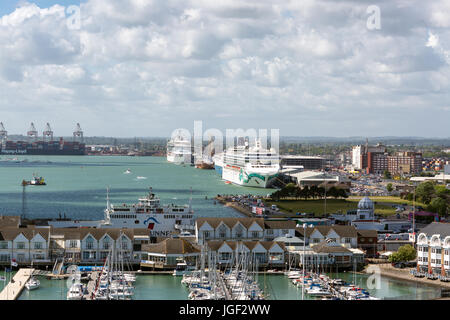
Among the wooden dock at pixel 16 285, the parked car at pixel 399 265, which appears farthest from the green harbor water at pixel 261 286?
the parked car at pixel 399 265

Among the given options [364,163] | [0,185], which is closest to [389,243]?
[0,185]

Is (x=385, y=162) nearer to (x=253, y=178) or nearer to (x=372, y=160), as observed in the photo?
(x=372, y=160)

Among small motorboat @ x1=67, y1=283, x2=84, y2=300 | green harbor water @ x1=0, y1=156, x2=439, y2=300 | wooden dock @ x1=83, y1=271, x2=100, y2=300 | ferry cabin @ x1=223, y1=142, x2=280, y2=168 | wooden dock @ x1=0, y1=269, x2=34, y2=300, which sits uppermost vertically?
ferry cabin @ x1=223, y1=142, x2=280, y2=168

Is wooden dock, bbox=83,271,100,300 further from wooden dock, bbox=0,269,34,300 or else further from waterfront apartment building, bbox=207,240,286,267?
waterfront apartment building, bbox=207,240,286,267

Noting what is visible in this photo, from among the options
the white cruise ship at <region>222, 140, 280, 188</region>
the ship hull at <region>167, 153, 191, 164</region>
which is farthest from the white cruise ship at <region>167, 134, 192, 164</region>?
the white cruise ship at <region>222, 140, 280, 188</region>

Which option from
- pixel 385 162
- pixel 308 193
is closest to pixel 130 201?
pixel 308 193

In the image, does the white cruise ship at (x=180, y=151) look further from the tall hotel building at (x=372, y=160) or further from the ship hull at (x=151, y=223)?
the ship hull at (x=151, y=223)

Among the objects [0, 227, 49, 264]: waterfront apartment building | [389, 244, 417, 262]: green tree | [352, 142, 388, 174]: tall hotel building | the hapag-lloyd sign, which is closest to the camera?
[0, 227, 49, 264]: waterfront apartment building
